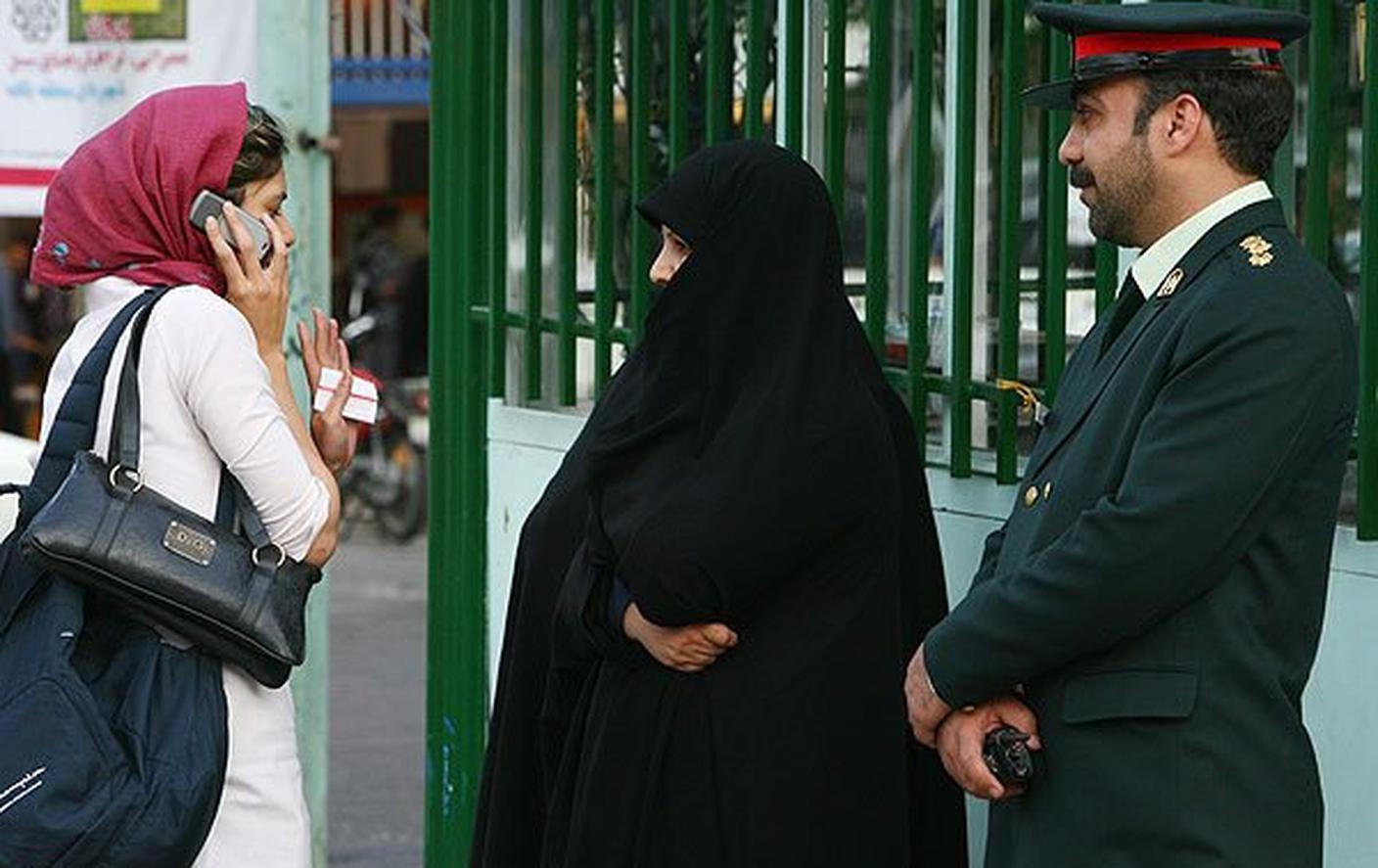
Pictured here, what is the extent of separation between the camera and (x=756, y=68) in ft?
16.8

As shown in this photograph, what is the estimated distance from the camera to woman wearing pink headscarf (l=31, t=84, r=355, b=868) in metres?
3.91

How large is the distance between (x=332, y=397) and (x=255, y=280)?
336 mm

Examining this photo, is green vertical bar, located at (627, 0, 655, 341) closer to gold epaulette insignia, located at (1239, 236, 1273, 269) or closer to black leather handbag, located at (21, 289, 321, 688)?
black leather handbag, located at (21, 289, 321, 688)

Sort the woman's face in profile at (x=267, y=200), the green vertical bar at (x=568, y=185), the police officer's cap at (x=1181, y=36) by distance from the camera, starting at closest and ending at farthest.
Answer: the police officer's cap at (x=1181, y=36) → the woman's face in profile at (x=267, y=200) → the green vertical bar at (x=568, y=185)

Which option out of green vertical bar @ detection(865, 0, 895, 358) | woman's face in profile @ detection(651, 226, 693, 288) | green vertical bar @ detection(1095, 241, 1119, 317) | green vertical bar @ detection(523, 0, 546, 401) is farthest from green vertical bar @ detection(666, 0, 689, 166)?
green vertical bar @ detection(1095, 241, 1119, 317)

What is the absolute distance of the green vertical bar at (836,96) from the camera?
16.0 ft

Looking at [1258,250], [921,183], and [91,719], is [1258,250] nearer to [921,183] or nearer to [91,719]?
[921,183]

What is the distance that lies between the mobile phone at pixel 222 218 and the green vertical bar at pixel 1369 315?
152cm

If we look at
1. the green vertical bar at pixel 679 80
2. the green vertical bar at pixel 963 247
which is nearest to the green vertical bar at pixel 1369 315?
the green vertical bar at pixel 963 247

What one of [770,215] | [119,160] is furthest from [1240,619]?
[119,160]

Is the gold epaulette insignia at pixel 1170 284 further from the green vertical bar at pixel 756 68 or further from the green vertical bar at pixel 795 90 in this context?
the green vertical bar at pixel 756 68

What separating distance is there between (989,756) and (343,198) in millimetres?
17663

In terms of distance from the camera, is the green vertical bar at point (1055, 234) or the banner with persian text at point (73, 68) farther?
the banner with persian text at point (73, 68)

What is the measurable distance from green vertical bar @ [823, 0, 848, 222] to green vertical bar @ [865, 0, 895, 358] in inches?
3.5
